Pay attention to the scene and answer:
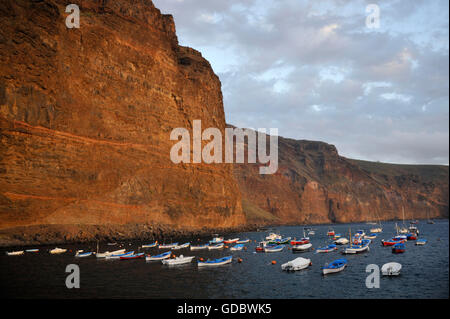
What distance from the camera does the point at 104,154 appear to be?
2982 inches

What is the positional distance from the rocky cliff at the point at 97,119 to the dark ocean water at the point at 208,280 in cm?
1766

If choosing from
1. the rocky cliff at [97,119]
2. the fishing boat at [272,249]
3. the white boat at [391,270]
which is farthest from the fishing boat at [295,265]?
the rocky cliff at [97,119]

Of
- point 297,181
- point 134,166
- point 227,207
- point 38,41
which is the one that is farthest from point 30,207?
point 297,181

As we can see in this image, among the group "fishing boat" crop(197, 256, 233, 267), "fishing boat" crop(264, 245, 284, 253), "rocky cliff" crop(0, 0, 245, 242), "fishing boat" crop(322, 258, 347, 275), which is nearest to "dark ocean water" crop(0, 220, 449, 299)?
"fishing boat" crop(322, 258, 347, 275)

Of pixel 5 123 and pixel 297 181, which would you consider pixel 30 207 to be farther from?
pixel 297 181

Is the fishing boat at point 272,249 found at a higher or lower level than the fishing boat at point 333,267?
lower

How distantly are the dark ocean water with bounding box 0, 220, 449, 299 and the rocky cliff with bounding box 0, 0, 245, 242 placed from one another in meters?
17.7

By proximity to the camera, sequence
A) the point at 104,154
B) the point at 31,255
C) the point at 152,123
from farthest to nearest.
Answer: the point at 152,123 < the point at 104,154 < the point at 31,255

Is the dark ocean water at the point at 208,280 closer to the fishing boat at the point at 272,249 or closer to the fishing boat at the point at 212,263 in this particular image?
the fishing boat at the point at 212,263

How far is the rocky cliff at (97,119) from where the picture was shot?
6322 centimetres

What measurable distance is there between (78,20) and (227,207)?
222 ft

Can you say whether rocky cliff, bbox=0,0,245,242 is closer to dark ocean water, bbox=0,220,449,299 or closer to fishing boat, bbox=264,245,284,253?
dark ocean water, bbox=0,220,449,299

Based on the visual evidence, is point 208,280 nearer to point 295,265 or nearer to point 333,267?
point 295,265

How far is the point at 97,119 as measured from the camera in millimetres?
76000
